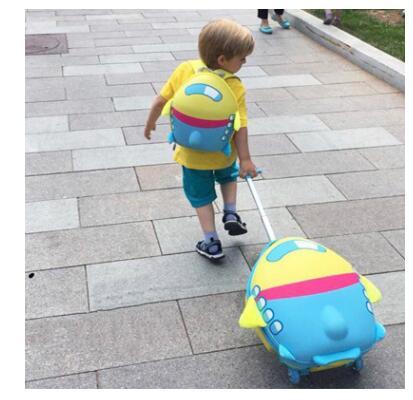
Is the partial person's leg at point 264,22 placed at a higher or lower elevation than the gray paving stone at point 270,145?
higher

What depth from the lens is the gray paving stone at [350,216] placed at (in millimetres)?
4195

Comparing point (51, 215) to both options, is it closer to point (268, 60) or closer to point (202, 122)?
point (202, 122)

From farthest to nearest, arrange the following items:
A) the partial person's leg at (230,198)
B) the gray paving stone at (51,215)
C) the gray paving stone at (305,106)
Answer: the gray paving stone at (305,106)
the gray paving stone at (51,215)
the partial person's leg at (230,198)

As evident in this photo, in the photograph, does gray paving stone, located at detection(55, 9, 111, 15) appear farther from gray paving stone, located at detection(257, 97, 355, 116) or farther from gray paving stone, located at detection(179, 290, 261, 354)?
gray paving stone, located at detection(179, 290, 261, 354)

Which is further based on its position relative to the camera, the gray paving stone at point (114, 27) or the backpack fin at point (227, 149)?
the gray paving stone at point (114, 27)

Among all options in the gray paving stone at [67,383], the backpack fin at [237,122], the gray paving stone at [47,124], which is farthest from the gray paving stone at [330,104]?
the gray paving stone at [67,383]

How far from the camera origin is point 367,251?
3934 millimetres

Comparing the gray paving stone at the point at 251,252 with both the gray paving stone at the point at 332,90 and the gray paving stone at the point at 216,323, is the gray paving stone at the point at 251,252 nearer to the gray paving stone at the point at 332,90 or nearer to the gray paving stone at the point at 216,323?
the gray paving stone at the point at 216,323

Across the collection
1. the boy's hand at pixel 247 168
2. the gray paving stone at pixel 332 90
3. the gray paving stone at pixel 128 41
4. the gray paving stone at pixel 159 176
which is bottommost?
the gray paving stone at pixel 159 176

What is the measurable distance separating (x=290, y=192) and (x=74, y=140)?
2.13 m

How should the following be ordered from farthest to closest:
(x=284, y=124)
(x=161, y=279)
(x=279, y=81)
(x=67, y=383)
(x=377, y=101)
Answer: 1. (x=279, y=81)
2. (x=377, y=101)
3. (x=284, y=124)
4. (x=161, y=279)
5. (x=67, y=383)

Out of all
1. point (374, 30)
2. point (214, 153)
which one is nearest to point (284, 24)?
point (374, 30)

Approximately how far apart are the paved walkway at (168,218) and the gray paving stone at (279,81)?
0.12 ft
